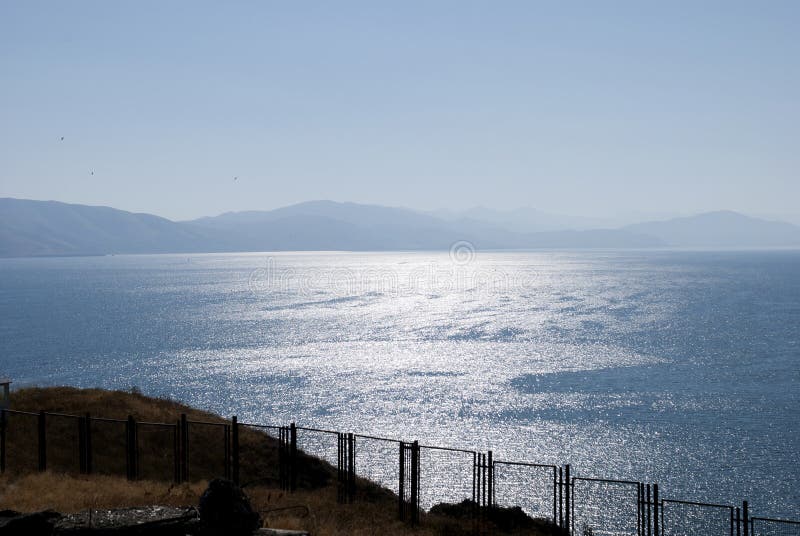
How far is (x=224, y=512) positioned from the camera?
12.2 m

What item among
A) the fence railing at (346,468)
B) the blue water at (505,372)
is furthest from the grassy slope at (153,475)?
the blue water at (505,372)

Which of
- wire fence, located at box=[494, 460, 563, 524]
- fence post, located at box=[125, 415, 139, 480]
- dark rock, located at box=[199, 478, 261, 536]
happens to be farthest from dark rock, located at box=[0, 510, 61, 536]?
wire fence, located at box=[494, 460, 563, 524]

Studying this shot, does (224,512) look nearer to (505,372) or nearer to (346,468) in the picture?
(346,468)

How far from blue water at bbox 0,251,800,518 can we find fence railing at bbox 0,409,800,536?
169 inches

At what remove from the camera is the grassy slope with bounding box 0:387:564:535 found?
16203 millimetres

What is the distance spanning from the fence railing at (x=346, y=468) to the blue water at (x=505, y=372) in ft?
14.1

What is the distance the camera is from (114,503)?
15.8m

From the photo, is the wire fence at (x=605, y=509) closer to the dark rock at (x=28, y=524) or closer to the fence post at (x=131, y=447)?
the fence post at (x=131, y=447)

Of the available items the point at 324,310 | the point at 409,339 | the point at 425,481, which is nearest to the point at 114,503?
the point at 425,481

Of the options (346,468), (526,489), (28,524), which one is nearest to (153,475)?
(346,468)

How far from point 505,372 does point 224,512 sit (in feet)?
231

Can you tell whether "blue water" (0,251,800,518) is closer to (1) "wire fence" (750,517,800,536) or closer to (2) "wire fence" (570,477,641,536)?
(1) "wire fence" (750,517,800,536)

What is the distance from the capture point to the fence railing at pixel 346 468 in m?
19.1

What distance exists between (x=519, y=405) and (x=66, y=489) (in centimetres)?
5165
